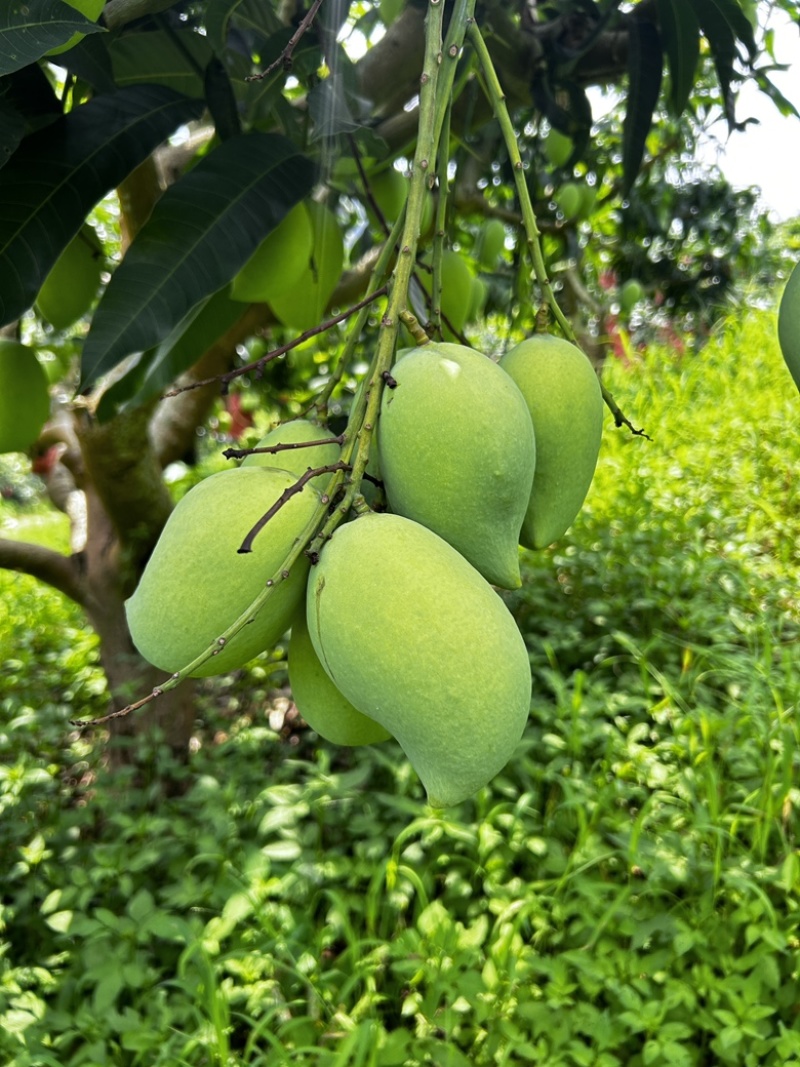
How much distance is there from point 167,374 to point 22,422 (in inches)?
6.6

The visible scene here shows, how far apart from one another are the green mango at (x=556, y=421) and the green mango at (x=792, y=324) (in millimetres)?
141

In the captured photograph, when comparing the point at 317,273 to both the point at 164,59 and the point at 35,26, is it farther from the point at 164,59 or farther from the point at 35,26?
the point at 35,26

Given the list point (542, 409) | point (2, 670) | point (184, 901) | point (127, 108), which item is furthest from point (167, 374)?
point (2, 670)

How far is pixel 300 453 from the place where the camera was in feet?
2.06

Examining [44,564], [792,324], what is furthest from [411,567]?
[44,564]

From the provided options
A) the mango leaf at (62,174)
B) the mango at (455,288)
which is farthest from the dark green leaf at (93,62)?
the mango at (455,288)

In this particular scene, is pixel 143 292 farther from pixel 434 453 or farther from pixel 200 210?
pixel 434 453

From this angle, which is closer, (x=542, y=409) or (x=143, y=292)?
(x=542, y=409)

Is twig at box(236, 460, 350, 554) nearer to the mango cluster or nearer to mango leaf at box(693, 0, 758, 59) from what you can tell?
the mango cluster

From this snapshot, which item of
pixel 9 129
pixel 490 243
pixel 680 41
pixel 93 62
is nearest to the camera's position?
pixel 9 129

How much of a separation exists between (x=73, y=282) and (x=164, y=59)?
27cm

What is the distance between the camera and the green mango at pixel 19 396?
3.02 feet

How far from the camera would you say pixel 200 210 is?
79 cm

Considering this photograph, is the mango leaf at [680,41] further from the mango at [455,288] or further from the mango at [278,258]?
the mango at [278,258]
